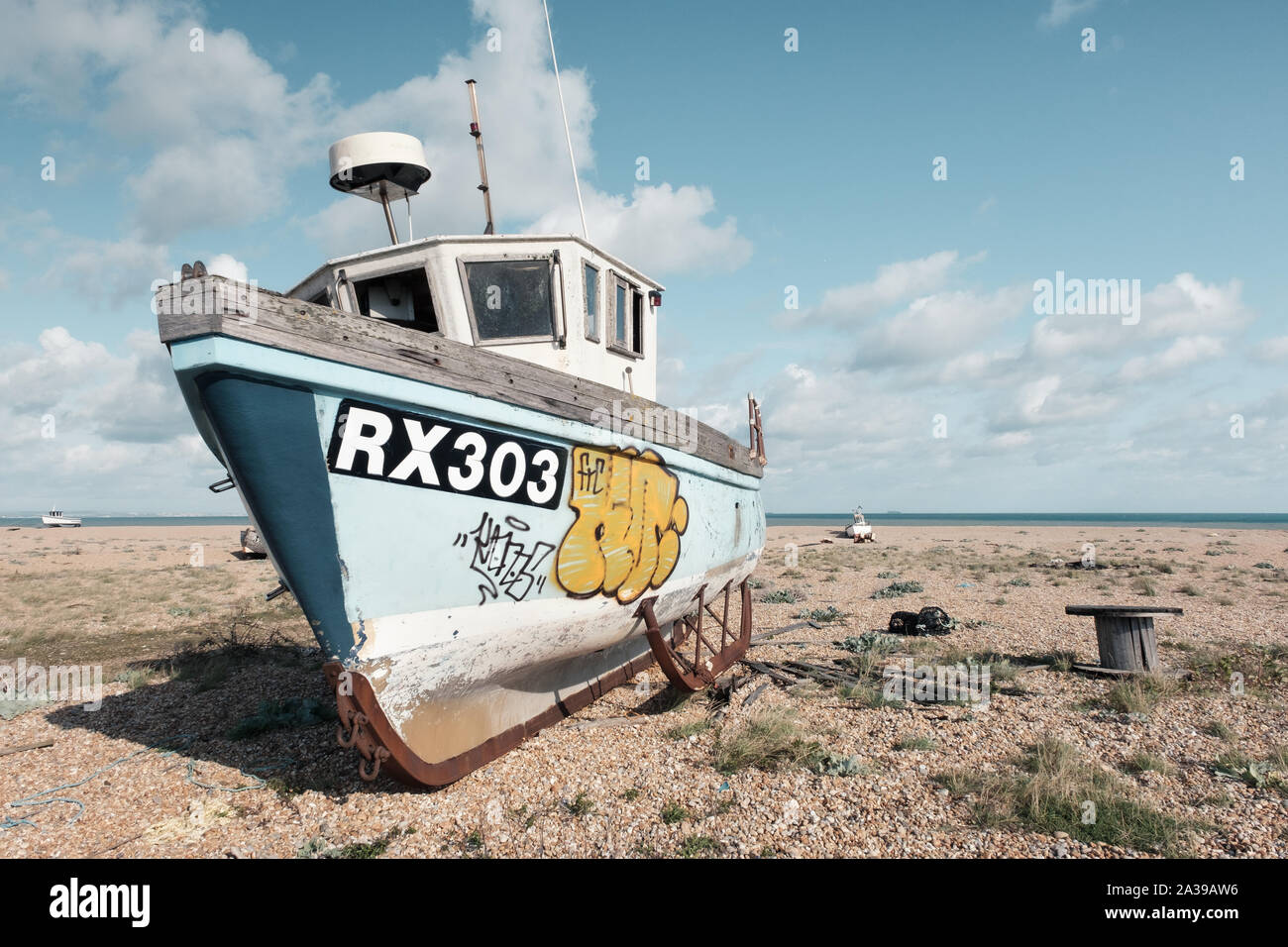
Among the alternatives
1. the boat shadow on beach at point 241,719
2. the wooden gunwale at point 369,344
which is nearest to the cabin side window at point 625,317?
the wooden gunwale at point 369,344

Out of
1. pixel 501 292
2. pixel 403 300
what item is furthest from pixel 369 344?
pixel 403 300

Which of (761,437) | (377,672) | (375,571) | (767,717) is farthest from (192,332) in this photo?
(761,437)

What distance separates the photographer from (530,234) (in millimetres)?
Result: 6086

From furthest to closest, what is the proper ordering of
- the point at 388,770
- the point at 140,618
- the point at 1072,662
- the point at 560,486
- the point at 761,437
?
the point at 140,618 < the point at 761,437 < the point at 1072,662 < the point at 560,486 < the point at 388,770

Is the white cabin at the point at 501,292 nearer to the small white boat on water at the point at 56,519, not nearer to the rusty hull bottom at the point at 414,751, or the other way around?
the rusty hull bottom at the point at 414,751

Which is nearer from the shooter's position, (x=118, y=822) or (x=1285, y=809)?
(x=1285, y=809)

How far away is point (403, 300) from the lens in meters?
6.92

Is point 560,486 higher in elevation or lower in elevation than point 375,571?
higher

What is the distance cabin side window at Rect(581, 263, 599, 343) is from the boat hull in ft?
4.28

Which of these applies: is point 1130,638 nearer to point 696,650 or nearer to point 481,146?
point 696,650

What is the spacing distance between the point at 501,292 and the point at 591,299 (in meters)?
0.99

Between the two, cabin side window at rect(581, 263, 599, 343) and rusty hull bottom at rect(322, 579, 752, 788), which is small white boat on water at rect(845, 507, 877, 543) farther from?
cabin side window at rect(581, 263, 599, 343)
